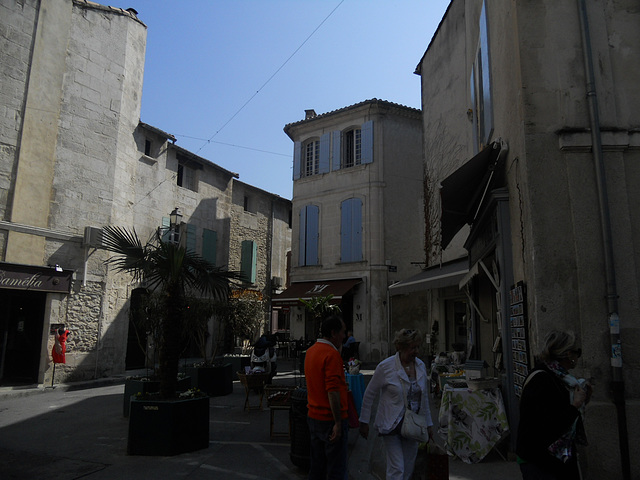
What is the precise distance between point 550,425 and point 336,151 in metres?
18.0

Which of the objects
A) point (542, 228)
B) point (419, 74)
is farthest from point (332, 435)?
point (419, 74)

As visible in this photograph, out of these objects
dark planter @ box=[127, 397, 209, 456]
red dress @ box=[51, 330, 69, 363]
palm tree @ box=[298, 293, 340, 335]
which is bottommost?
dark planter @ box=[127, 397, 209, 456]

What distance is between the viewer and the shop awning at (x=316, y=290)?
17.6 m

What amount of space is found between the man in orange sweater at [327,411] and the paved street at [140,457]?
143 centimetres

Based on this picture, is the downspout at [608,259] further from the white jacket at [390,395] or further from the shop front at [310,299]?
the shop front at [310,299]

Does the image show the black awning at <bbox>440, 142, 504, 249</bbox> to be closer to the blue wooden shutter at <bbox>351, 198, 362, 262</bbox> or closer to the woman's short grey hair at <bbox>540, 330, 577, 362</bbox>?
the woman's short grey hair at <bbox>540, 330, 577, 362</bbox>

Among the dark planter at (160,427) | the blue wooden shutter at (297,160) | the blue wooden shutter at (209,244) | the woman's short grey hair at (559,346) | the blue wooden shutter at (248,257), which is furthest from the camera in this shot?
the blue wooden shutter at (248,257)

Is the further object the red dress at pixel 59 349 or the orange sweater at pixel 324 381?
the red dress at pixel 59 349

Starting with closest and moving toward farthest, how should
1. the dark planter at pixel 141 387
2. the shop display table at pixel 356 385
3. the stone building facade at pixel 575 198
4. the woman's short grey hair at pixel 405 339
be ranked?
the woman's short grey hair at pixel 405 339, the stone building facade at pixel 575 198, the shop display table at pixel 356 385, the dark planter at pixel 141 387

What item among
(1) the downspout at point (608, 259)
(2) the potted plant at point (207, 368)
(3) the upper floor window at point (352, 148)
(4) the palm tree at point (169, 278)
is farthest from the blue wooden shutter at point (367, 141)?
(1) the downspout at point (608, 259)

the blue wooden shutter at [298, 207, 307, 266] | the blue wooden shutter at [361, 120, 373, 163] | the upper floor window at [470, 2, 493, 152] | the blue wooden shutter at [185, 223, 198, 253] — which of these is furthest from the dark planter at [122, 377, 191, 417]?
the blue wooden shutter at [361, 120, 373, 163]

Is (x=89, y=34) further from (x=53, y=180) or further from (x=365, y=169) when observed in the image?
(x=365, y=169)

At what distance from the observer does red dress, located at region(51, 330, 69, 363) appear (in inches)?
448

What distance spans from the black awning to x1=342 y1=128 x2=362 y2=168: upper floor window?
12.2m
